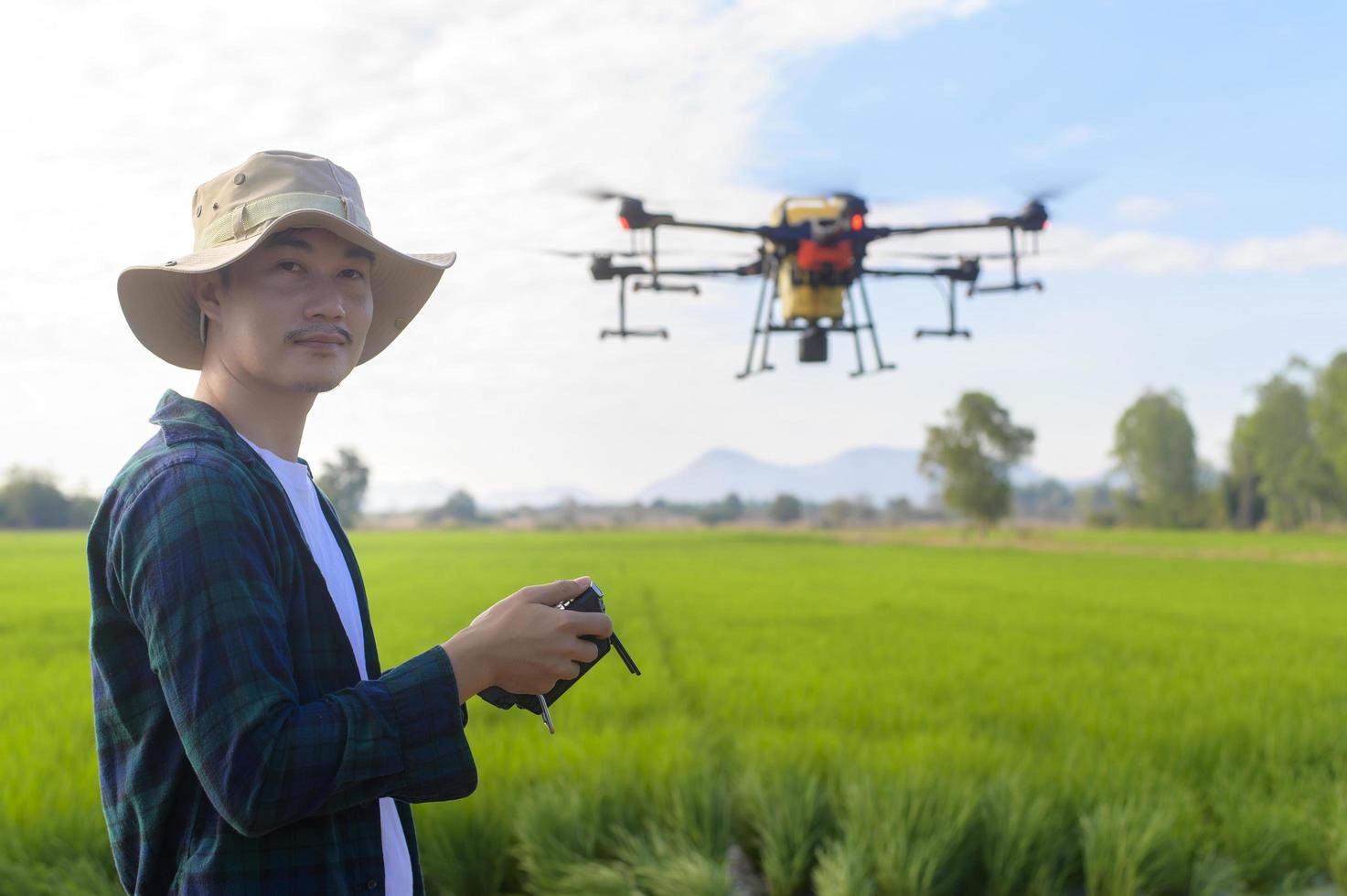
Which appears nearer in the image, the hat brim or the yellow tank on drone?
the hat brim

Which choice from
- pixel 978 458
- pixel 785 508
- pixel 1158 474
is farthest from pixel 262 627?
pixel 785 508

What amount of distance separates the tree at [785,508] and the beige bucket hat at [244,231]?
97.6m

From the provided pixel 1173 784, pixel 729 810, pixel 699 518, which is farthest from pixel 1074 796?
pixel 699 518

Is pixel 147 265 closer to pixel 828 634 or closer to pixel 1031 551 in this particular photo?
pixel 828 634

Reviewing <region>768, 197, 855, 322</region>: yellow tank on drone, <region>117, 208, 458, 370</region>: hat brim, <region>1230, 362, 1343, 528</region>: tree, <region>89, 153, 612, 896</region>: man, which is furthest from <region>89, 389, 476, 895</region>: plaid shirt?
<region>1230, 362, 1343, 528</region>: tree

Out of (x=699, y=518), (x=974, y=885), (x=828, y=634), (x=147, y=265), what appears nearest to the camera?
(x=147, y=265)

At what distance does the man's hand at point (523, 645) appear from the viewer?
1275 mm

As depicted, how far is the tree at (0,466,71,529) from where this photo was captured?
183 feet

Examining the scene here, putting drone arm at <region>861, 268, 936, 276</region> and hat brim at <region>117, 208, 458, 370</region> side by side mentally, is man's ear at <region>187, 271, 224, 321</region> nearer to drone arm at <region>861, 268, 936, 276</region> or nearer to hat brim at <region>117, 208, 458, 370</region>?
hat brim at <region>117, 208, 458, 370</region>

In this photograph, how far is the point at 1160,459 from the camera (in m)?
75.2

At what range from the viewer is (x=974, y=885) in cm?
452

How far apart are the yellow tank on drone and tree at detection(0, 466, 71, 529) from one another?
197 ft

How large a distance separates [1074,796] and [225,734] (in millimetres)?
4823

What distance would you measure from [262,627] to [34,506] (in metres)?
65.3
